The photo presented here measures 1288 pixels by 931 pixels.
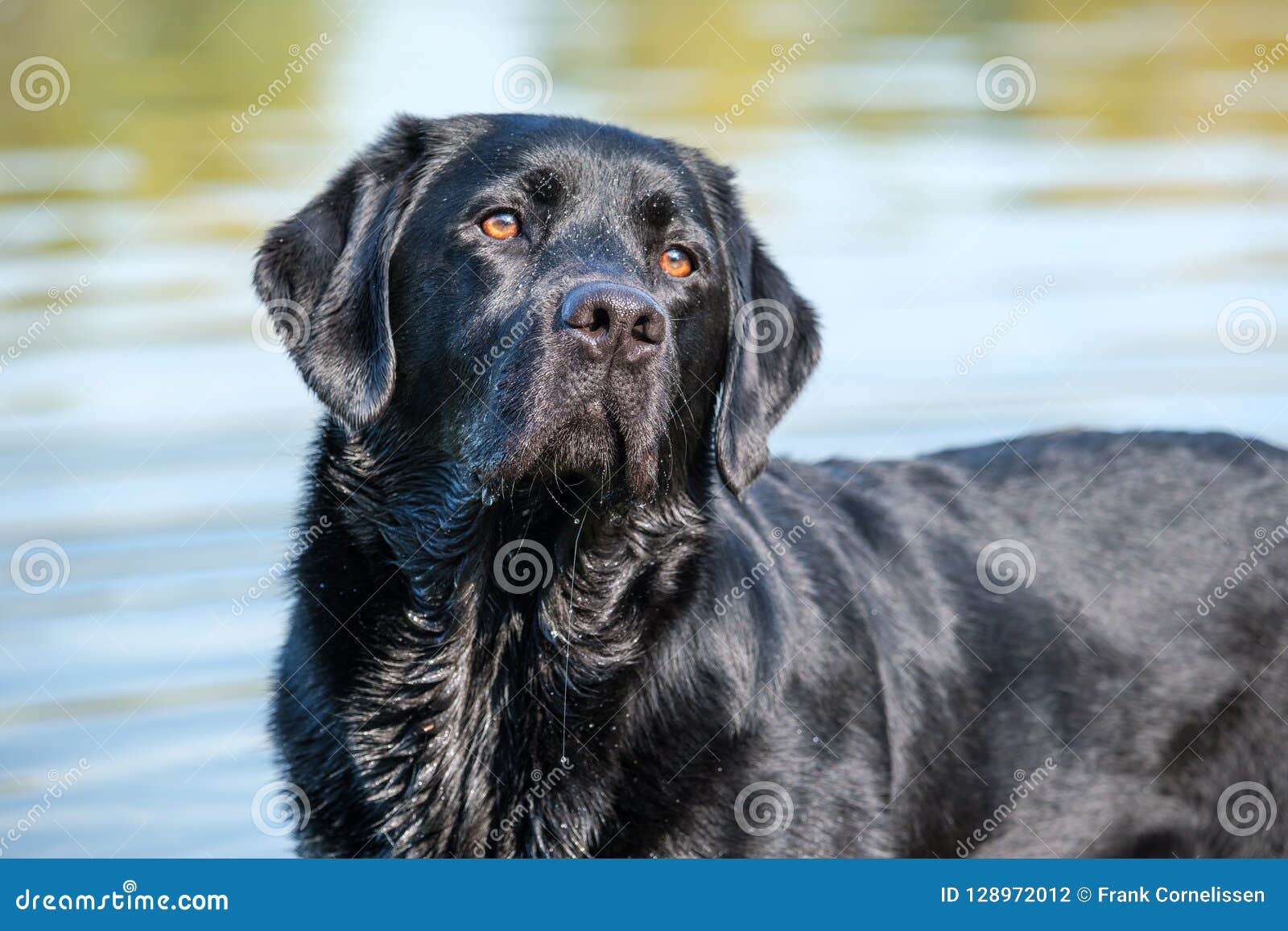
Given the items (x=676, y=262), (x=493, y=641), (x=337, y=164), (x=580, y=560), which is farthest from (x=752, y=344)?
(x=337, y=164)

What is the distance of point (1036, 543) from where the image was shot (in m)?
A: 5.17

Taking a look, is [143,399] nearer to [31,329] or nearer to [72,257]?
[31,329]

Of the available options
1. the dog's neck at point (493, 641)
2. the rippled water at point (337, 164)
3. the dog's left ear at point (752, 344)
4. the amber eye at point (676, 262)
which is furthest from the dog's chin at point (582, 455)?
the rippled water at point (337, 164)

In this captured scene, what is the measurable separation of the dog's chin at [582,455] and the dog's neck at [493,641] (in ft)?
0.48

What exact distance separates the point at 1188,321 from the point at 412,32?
322 inches

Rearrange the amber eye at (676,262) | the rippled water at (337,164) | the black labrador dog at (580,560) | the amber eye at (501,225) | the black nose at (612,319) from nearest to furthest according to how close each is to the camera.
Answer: the black nose at (612,319) < the black labrador dog at (580,560) < the amber eye at (501,225) < the amber eye at (676,262) < the rippled water at (337,164)

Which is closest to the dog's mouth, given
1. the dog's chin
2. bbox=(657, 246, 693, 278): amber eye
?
the dog's chin

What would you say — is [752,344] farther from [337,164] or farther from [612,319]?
[337,164]

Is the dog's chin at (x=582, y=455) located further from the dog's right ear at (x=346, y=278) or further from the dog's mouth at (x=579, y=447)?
the dog's right ear at (x=346, y=278)

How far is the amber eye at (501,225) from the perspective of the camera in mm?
4309

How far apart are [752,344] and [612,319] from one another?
0.90 metres

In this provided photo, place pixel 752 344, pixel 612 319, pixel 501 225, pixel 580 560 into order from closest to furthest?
pixel 612 319 → pixel 501 225 → pixel 580 560 → pixel 752 344

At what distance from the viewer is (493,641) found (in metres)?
4.46

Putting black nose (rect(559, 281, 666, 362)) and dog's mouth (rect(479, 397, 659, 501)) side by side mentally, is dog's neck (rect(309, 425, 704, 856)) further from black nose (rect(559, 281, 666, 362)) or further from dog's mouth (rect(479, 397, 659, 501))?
black nose (rect(559, 281, 666, 362))
